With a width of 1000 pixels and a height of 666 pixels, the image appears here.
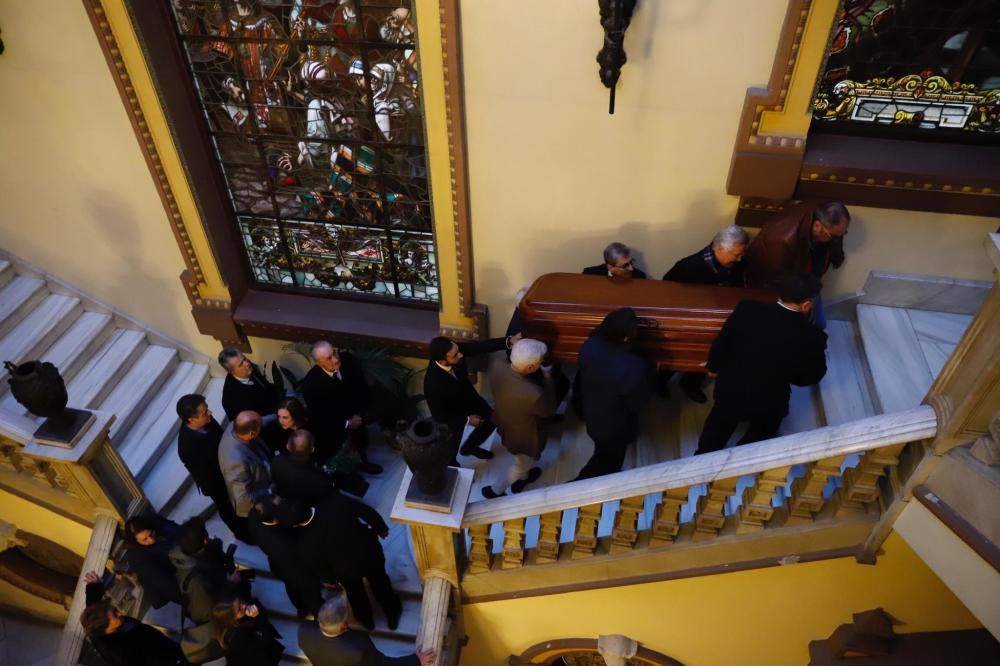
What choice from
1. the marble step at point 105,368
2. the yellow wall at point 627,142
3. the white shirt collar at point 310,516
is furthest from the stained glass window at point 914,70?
the marble step at point 105,368

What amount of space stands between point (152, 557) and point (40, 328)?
3008 millimetres

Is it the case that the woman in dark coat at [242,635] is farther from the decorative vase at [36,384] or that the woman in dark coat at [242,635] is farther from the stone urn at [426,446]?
the decorative vase at [36,384]

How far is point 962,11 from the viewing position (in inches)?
155

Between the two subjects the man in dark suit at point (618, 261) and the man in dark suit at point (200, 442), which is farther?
the man in dark suit at point (618, 261)

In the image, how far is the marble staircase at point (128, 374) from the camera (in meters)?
A: 5.91

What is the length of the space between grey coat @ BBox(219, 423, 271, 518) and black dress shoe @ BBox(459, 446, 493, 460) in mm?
1458

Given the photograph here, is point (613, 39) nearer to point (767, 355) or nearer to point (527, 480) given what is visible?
point (767, 355)

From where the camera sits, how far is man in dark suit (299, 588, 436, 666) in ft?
11.8

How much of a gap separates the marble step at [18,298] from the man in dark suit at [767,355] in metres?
6.04

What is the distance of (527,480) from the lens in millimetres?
5012

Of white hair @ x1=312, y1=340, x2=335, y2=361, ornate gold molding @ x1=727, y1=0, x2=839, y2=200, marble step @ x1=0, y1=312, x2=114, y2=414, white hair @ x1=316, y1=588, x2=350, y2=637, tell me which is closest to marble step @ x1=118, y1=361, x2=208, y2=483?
marble step @ x1=0, y1=312, x2=114, y2=414

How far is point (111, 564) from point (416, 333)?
2.93 meters

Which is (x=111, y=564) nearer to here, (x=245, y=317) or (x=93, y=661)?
(x=93, y=661)

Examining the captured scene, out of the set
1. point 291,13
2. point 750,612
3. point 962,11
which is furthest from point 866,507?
point 291,13
